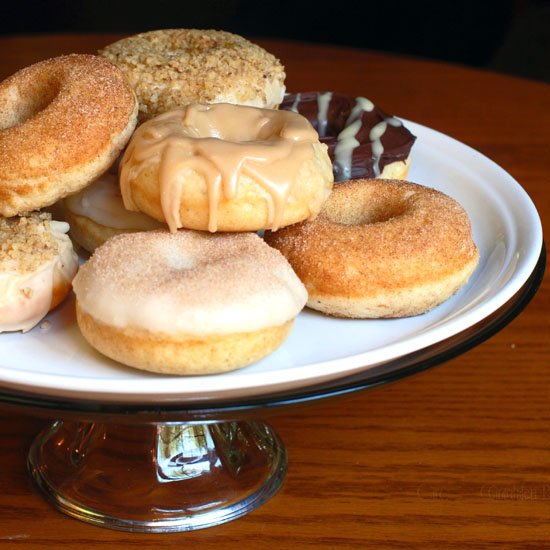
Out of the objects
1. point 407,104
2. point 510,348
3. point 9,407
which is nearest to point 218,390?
point 9,407

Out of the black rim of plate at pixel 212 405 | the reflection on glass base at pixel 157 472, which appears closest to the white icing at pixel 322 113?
the reflection on glass base at pixel 157 472

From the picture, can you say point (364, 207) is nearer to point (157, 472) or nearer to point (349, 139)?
point (349, 139)

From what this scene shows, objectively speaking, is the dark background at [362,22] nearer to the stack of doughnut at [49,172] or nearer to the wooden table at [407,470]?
the wooden table at [407,470]

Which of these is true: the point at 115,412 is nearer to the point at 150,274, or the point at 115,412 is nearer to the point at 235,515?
the point at 150,274

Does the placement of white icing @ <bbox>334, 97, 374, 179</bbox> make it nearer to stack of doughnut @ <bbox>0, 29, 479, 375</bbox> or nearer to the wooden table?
stack of doughnut @ <bbox>0, 29, 479, 375</bbox>

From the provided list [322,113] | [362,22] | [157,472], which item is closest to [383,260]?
[157,472]
